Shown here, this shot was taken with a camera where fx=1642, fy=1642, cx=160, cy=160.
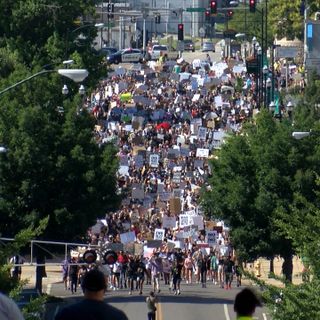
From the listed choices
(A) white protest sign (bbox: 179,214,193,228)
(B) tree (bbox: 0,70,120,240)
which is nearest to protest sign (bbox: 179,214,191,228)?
(A) white protest sign (bbox: 179,214,193,228)

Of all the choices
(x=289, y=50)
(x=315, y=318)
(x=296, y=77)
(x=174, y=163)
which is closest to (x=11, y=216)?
(x=315, y=318)

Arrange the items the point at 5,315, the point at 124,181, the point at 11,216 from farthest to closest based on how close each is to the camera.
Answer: the point at 124,181 < the point at 11,216 < the point at 5,315

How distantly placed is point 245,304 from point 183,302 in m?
29.2

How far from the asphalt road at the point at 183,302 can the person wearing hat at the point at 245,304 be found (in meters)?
22.9

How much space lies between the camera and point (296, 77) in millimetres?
99438

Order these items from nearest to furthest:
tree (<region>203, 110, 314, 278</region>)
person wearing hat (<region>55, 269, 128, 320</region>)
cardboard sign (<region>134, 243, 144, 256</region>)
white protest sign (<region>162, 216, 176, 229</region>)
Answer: person wearing hat (<region>55, 269, 128, 320</region>) → tree (<region>203, 110, 314, 278</region>) → cardboard sign (<region>134, 243, 144, 256</region>) → white protest sign (<region>162, 216, 176, 229</region>)

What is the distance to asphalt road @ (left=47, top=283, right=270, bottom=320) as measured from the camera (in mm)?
37625

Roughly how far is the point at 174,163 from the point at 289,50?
44258 millimetres

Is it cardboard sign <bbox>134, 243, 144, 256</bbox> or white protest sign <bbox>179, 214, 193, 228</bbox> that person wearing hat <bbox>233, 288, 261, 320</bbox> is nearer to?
cardboard sign <bbox>134, 243, 144, 256</bbox>

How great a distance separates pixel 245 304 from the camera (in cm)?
1169

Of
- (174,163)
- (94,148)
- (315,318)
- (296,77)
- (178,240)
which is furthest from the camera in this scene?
(296,77)

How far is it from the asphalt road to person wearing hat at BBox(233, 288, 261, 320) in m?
22.9

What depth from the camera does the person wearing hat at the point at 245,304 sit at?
11.6 m

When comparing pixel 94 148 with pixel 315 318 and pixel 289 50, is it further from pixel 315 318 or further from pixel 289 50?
pixel 289 50
